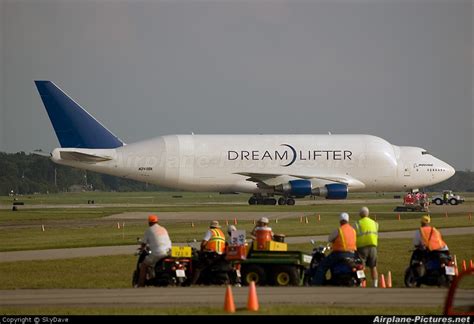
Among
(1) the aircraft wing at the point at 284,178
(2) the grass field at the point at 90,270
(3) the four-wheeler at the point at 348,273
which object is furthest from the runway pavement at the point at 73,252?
(1) the aircraft wing at the point at 284,178

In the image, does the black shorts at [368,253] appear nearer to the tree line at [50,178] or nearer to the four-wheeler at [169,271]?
the four-wheeler at [169,271]

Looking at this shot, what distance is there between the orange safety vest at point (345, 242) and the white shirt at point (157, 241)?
3.53m

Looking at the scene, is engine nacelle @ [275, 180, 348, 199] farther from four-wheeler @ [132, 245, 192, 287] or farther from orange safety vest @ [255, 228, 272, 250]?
four-wheeler @ [132, 245, 192, 287]

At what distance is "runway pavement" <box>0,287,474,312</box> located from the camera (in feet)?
59.8

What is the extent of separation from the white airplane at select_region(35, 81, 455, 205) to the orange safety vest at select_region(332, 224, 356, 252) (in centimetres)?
4280

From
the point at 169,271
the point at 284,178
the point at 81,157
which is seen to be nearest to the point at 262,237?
the point at 169,271

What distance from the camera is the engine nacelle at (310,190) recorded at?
211ft

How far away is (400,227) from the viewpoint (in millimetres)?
43562

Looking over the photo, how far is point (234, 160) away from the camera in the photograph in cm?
6600

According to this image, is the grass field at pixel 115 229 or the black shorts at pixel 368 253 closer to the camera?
the black shorts at pixel 368 253

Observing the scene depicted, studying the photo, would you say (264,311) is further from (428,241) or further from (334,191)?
(334,191)

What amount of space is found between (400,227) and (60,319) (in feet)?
96.4

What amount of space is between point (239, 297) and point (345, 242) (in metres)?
3.47

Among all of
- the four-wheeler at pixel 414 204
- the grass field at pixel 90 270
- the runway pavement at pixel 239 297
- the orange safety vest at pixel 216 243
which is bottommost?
the runway pavement at pixel 239 297
